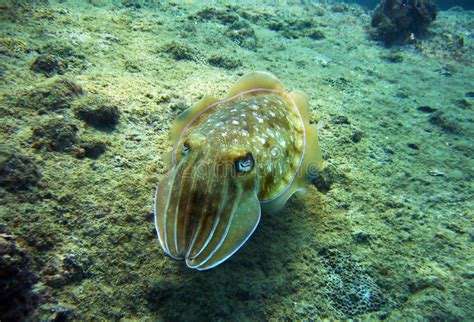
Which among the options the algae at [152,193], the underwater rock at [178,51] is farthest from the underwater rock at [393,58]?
the underwater rock at [178,51]

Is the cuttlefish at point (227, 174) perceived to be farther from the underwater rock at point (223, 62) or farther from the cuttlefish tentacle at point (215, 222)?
the underwater rock at point (223, 62)

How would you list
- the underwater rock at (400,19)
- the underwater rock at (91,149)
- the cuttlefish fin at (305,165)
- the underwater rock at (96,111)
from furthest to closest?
the underwater rock at (400,19) < the underwater rock at (96,111) < the underwater rock at (91,149) < the cuttlefish fin at (305,165)

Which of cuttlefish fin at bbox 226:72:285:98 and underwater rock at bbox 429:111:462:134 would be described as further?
underwater rock at bbox 429:111:462:134

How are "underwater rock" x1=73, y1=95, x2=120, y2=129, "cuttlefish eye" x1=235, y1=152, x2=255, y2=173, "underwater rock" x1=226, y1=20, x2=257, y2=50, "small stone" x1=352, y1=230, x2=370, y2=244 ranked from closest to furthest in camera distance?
"cuttlefish eye" x1=235, y1=152, x2=255, y2=173 → "small stone" x1=352, y1=230, x2=370, y2=244 → "underwater rock" x1=73, y1=95, x2=120, y2=129 → "underwater rock" x1=226, y1=20, x2=257, y2=50

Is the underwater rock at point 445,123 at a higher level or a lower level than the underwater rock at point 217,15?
lower

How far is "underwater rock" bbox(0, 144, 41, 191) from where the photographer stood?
239 cm

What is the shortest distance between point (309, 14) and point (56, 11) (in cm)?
904

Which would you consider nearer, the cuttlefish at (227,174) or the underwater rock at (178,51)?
the cuttlefish at (227,174)

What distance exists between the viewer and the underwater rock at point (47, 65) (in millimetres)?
4004

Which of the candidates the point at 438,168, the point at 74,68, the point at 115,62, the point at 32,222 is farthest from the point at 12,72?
the point at 438,168

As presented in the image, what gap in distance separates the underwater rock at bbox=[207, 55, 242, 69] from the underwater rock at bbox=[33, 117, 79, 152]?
3.50m

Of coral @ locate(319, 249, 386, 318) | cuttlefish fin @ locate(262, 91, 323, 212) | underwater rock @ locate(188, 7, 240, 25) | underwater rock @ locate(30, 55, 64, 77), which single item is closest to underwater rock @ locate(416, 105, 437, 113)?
cuttlefish fin @ locate(262, 91, 323, 212)

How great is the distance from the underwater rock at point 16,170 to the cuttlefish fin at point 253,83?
2.41 meters

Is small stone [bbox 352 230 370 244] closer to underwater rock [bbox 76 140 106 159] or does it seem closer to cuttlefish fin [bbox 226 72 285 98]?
cuttlefish fin [bbox 226 72 285 98]
